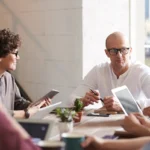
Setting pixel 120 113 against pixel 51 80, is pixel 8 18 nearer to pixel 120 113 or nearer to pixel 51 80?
pixel 51 80

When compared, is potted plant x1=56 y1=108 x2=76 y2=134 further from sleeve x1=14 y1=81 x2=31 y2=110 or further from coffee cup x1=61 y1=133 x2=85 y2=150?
sleeve x1=14 y1=81 x2=31 y2=110

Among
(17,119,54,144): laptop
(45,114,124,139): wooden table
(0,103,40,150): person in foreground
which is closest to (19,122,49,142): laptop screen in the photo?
(17,119,54,144): laptop

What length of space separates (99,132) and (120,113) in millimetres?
627

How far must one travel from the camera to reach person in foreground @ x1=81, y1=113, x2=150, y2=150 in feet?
4.73

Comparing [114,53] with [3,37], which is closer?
[3,37]

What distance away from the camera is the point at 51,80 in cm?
370

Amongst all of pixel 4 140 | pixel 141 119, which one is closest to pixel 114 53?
pixel 141 119

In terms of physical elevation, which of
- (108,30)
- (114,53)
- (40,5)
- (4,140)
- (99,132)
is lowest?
(99,132)

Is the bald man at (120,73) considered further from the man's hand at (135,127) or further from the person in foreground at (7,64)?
the man's hand at (135,127)

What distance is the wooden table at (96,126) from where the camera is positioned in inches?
75.5

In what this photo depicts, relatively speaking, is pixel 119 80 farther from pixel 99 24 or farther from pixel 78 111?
pixel 78 111

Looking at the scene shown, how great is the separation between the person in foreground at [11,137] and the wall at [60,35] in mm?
2363

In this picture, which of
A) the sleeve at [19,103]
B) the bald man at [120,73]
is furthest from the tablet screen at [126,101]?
the sleeve at [19,103]

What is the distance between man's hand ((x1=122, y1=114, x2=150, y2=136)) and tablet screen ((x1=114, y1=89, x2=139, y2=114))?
0.37 meters
